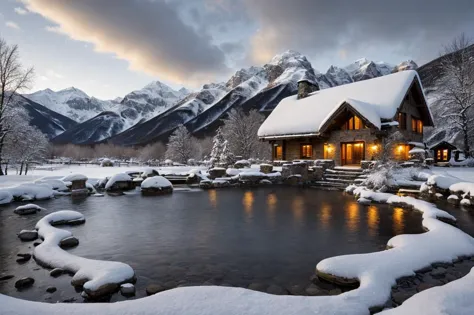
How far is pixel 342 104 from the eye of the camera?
2341cm

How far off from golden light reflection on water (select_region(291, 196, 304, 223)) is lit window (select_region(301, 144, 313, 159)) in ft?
41.9

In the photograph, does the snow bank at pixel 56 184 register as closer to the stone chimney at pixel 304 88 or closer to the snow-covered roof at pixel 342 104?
the snow-covered roof at pixel 342 104

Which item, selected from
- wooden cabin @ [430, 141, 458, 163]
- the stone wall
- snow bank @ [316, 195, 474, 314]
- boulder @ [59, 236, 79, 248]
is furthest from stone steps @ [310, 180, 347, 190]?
wooden cabin @ [430, 141, 458, 163]

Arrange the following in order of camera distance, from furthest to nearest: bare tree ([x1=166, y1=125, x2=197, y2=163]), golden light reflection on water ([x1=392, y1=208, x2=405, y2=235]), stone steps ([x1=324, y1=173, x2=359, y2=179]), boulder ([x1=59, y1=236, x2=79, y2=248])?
1. bare tree ([x1=166, y1=125, x2=197, y2=163])
2. stone steps ([x1=324, y1=173, x2=359, y2=179])
3. golden light reflection on water ([x1=392, y1=208, x2=405, y2=235])
4. boulder ([x1=59, y1=236, x2=79, y2=248])

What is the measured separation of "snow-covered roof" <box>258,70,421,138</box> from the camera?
23016 mm

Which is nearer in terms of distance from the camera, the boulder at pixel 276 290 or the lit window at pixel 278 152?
the boulder at pixel 276 290

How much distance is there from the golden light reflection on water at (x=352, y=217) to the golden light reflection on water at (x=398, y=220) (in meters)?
1.29

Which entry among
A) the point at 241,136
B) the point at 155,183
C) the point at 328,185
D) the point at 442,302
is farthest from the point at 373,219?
the point at 241,136

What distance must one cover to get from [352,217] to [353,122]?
16.4 meters

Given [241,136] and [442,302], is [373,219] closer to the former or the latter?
[442,302]

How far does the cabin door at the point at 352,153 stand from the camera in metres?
26.2

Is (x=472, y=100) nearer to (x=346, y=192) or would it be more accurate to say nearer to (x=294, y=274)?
(x=346, y=192)

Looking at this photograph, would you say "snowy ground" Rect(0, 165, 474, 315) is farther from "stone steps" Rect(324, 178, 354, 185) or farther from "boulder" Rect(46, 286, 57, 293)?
"stone steps" Rect(324, 178, 354, 185)

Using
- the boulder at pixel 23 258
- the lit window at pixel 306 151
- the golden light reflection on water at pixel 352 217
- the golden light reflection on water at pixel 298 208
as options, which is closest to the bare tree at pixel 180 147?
the lit window at pixel 306 151
